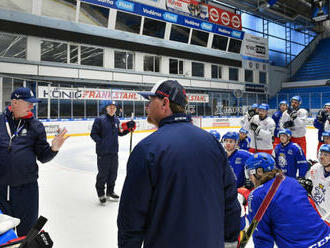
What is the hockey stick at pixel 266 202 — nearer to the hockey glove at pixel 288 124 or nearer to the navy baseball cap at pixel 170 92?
the navy baseball cap at pixel 170 92

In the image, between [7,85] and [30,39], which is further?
[30,39]

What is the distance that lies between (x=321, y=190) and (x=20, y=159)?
124 inches

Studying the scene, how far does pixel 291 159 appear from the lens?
14.8 ft

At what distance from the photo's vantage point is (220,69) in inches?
958

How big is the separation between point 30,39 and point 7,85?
19.0 feet

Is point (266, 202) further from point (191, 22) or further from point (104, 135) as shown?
point (191, 22)

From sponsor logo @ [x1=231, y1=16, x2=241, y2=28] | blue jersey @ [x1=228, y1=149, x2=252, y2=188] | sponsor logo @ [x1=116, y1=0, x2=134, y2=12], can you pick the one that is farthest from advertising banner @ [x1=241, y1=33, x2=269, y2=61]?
blue jersey @ [x1=228, y1=149, x2=252, y2=188]

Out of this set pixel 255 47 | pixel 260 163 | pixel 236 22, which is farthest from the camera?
pixel 255 47

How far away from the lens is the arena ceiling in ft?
85.1

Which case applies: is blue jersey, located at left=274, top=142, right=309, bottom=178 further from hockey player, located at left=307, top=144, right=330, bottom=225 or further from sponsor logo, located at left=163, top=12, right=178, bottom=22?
sponsor logo, located at left=163, top=12, right=178, bottom=22

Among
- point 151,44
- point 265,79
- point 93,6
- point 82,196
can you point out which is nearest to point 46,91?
point 93,6

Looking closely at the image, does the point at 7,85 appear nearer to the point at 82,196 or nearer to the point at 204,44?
the point at 82,196

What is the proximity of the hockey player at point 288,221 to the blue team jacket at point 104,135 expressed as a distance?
3118mm

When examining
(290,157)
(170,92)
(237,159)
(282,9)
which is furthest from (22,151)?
(282,9)
